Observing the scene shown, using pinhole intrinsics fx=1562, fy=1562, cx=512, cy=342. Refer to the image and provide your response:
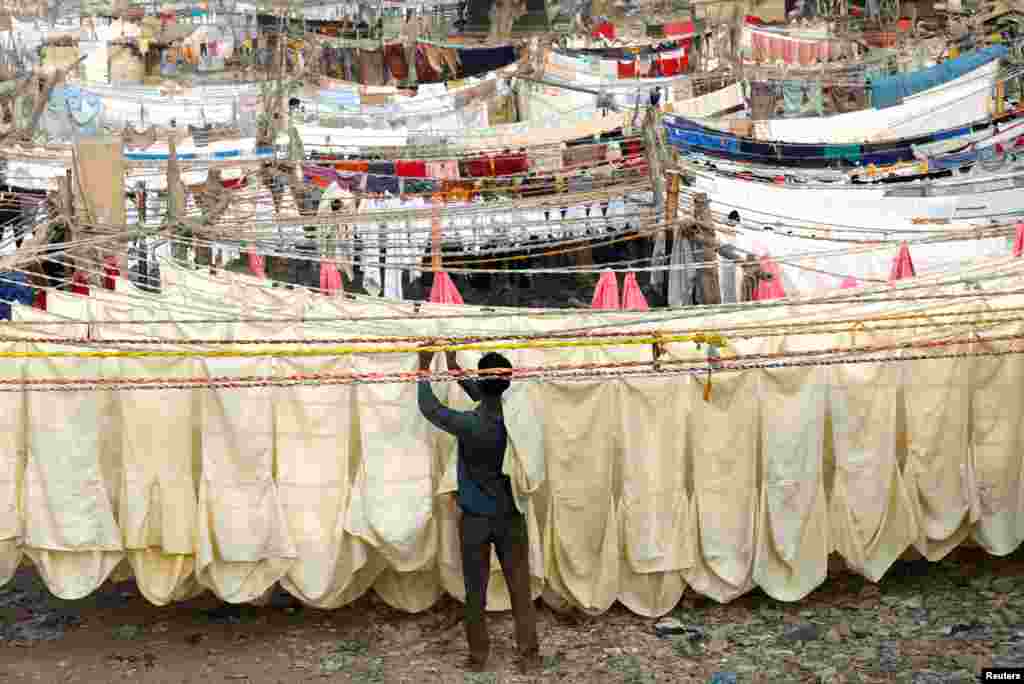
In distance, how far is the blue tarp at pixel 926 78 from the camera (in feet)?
72.9

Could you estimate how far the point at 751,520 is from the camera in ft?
25.3

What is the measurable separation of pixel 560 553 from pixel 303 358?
157cm

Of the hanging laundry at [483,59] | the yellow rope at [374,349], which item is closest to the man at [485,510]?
the yellow rope at [374,349]

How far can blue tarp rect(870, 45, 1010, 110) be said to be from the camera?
875 inches

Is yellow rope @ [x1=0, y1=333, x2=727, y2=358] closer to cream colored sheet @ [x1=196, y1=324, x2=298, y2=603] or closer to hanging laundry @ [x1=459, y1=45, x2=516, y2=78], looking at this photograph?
cream colored sheet @ [x1=196, y1=324, x2=298, y2=603]

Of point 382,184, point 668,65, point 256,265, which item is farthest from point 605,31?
point 256,265

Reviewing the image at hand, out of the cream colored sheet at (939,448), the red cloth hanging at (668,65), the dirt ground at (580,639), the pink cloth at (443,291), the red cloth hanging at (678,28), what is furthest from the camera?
the red cloth hanging at (678,28)

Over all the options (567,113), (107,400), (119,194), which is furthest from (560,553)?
(567,113)

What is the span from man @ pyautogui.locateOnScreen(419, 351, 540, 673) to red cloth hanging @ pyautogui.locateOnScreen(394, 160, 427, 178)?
11.0 metres

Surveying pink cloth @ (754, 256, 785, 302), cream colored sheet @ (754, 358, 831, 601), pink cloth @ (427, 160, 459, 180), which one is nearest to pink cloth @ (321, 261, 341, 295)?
pink cloth @ (427, 160, 459, 180)

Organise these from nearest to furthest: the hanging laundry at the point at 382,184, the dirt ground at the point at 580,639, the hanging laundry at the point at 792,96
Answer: the dirt ground at the point at 580,639
the hanging laundry at the point at 382,184
the hanging laundry at the point at 792,96

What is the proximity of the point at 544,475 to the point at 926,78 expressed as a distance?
16.7 meters

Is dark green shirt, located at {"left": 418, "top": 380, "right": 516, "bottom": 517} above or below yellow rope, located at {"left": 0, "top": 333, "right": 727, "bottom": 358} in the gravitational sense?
below

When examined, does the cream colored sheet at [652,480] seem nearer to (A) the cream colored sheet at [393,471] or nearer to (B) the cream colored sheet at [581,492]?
(B) the cream colored sheet at [581,492]
